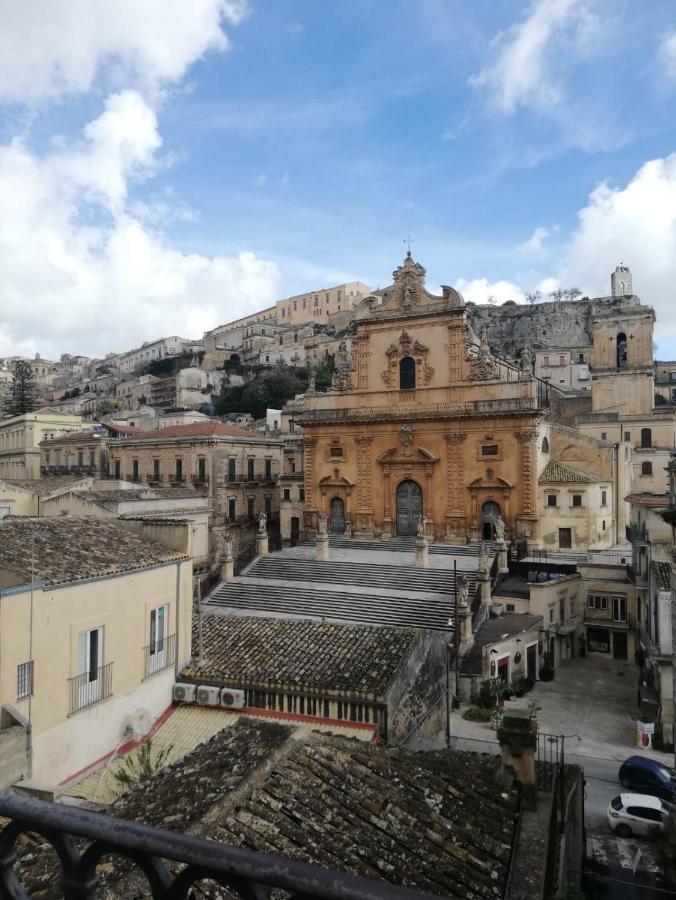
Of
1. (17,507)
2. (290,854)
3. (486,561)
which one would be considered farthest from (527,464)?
(290,854)

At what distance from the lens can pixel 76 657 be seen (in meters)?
9.77

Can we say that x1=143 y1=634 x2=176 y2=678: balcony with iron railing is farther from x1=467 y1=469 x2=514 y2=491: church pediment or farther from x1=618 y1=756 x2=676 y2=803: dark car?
x1=467 y1=469 x2=514 y2=491: church pediment

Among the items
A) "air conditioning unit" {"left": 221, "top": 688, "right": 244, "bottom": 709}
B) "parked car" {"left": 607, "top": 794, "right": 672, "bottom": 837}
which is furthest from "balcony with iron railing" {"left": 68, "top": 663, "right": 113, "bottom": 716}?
"parked car" {"left": 607, "top": 794, "right": 672, "bottom": 837}

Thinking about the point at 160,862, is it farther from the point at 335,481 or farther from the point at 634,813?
Answer: the point at 335,481

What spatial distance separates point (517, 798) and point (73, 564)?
7.26 metres

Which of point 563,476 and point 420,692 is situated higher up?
point 563,476

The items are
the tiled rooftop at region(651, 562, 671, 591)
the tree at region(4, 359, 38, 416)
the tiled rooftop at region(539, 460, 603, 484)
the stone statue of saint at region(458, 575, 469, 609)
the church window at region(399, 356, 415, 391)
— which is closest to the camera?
the tiled rooftop at region(651, 562, 671, 591)

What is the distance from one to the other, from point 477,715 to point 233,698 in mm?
10600

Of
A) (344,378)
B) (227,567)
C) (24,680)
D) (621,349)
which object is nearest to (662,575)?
(24,680)

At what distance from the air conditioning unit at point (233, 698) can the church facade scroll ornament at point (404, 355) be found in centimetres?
2449

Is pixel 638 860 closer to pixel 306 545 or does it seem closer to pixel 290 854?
pixel 290 854

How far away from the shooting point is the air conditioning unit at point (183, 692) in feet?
39.1

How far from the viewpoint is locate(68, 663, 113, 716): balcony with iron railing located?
9.63 meters

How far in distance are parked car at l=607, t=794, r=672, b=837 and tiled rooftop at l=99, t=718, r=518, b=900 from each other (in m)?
7.95
